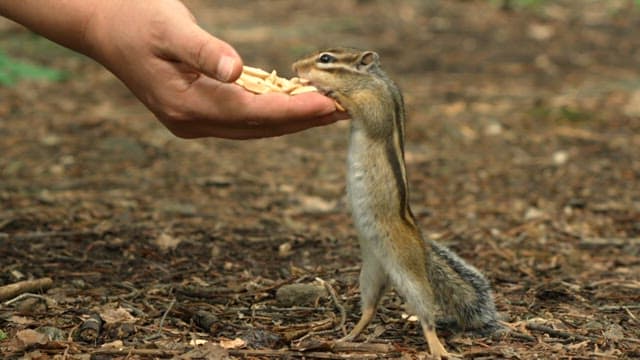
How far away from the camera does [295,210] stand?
19.2 ft

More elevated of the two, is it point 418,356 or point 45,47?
point 45,47

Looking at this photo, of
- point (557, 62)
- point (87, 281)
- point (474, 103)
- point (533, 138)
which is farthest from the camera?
point (557, 62)

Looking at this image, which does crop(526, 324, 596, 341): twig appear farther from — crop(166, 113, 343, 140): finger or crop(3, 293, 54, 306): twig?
crop(3, 293, 54, 306): twig

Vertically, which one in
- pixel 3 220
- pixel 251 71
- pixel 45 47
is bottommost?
pixel 3 220

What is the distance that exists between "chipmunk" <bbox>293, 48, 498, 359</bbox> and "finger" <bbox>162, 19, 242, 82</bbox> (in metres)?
0.28

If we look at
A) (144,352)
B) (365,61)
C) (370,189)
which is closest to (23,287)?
(144,352)

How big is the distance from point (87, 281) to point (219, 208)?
1567 mm

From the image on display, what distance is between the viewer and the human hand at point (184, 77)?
342cm

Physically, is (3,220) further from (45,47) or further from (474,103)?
(45,47)

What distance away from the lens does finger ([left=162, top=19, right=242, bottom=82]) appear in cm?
331

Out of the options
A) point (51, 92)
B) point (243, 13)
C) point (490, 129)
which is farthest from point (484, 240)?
point (243, 13)

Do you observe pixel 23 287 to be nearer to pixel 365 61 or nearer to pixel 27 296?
pixel 27 296

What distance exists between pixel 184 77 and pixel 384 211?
0.77 m

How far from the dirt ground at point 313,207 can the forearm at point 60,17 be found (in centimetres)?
87
